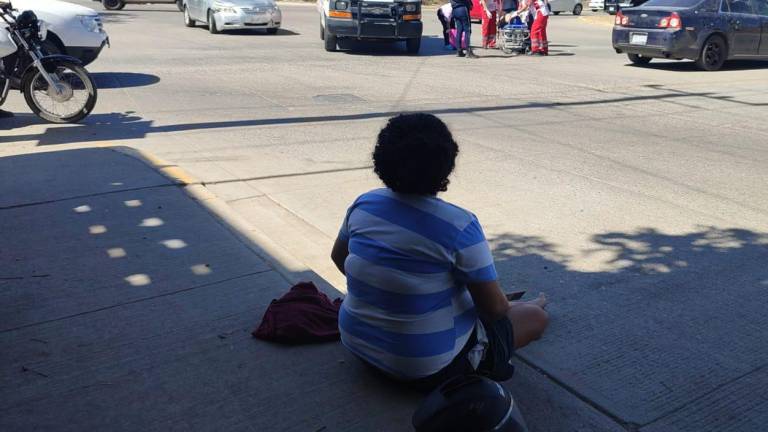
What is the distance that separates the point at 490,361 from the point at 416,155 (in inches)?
37.2

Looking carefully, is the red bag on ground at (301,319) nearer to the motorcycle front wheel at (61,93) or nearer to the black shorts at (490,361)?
the black shorts at (490,361)

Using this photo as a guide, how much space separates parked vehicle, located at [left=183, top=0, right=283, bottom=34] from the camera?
806 inches

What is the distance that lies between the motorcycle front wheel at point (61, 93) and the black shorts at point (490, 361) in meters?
7.29

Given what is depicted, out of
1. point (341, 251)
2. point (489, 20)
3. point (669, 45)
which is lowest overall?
point (341, 251)

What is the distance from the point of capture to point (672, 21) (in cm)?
1586

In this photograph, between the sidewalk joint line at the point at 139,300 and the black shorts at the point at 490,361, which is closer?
the black shorts at the point at 490,361

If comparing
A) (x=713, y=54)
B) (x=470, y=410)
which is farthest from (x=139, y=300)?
(x=713, y=54)

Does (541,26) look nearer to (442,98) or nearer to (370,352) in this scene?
(442,98)

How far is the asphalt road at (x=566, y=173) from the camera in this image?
394 cm

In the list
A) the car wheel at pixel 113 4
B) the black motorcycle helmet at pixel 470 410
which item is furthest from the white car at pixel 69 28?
the car wheel at pixel 113 4

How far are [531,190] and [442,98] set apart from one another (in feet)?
17.7

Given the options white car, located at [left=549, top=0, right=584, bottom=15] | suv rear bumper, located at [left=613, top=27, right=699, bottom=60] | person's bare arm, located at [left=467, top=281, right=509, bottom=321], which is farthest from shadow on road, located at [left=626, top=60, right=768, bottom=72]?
white car, located at [left=549, top=0, right=584, bottom=15]

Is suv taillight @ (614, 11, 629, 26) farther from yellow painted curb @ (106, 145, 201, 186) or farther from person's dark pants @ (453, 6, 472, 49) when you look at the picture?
yellow painted curb @ (106, 145, 201, 186)

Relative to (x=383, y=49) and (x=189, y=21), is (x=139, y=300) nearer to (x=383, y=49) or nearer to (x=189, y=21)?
(x=383, y=49)
